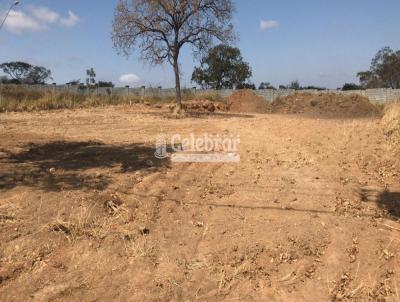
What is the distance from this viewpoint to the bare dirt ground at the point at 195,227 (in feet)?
12.6

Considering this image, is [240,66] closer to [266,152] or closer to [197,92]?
[197,92]

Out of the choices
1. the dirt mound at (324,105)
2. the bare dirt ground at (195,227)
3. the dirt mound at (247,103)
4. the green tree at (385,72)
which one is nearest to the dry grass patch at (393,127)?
the bare dirt ground at (195,227)

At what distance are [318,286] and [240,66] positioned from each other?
3874 centimetres

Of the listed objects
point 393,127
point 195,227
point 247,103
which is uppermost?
point 393,127

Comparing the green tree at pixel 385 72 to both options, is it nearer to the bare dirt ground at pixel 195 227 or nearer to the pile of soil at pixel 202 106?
the pile of soil at pixel 202 106

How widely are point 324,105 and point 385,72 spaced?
20.2 m

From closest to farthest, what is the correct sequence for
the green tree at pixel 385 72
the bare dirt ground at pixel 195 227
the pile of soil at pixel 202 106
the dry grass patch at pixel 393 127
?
1. the bare dirt ground at pixel 195 227
2. the dry grass patch at pixel 393 127
3. the pile of soil at pixel 202 106
4. the green tree at pixel 385 72

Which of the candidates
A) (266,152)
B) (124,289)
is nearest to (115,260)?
(124,289)

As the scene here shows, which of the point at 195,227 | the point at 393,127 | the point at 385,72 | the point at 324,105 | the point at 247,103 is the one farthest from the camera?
the point at 385,72

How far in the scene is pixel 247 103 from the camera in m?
25.0

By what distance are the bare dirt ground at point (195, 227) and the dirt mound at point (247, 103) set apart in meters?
16.5

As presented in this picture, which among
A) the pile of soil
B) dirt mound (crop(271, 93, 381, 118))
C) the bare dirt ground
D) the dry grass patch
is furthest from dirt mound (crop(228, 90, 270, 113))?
the bare dirt ground

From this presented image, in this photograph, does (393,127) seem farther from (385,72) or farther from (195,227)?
(385,72)

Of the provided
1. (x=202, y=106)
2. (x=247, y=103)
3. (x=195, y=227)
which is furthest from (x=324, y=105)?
(x=195, y=227)
